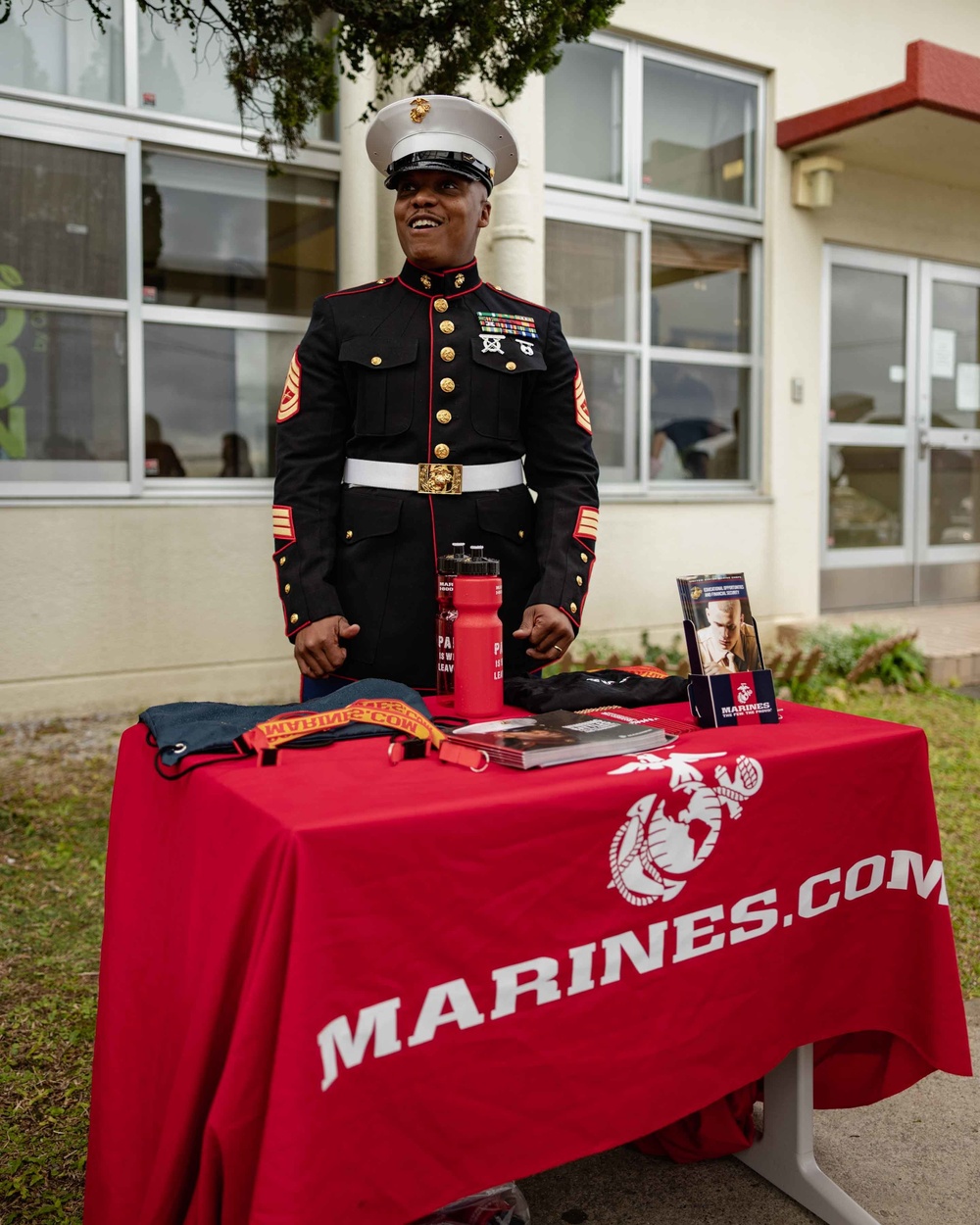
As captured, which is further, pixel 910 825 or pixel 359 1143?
pixel 910 825

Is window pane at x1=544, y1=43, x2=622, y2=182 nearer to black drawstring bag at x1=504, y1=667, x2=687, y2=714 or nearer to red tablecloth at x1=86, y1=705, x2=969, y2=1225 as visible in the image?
black drawstring bag at x1=504, y1=667, x2=687, y2=714

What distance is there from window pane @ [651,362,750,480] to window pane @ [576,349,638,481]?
22 centimetres

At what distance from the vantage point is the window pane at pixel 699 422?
23.6ft

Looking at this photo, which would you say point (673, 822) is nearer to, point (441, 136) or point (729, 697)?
point (729, 697)

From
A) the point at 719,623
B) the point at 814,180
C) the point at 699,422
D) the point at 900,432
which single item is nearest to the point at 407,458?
the point at 719,623

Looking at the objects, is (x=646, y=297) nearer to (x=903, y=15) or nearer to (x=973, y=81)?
(x=973, y=81)

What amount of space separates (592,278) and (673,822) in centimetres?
584

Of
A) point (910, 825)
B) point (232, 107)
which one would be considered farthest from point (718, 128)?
point (910, 825)

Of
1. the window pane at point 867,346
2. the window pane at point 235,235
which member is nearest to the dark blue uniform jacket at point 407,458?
the window pane at point 235,235

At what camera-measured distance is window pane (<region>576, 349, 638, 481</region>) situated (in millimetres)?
6887

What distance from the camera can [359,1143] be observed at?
3.97 feet

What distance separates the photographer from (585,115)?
6711 mm

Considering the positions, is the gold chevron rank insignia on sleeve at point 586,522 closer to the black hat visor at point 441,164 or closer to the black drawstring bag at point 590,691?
the black drawstring bag at point 590,691

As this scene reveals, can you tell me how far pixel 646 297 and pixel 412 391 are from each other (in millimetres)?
5109
